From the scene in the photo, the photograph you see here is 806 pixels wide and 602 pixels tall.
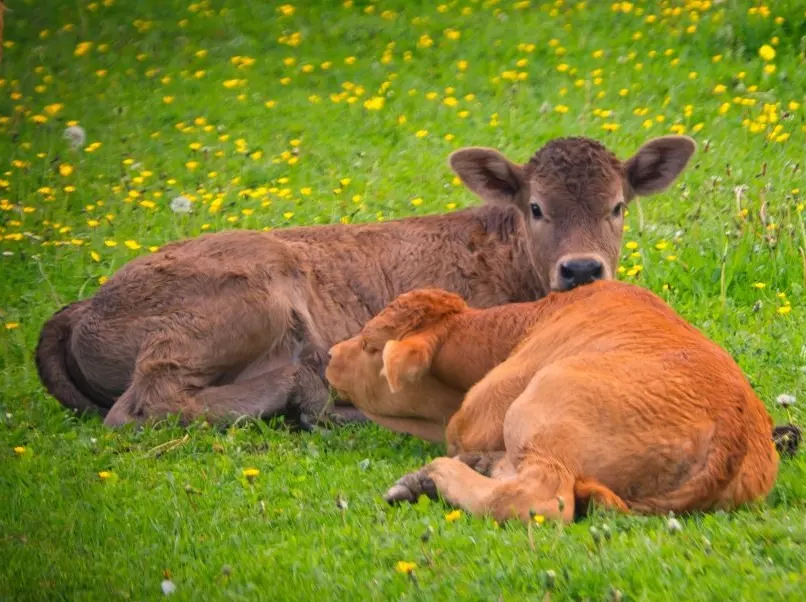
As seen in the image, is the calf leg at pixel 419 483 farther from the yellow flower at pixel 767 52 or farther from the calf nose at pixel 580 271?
the yellow flower at pixel 767 52

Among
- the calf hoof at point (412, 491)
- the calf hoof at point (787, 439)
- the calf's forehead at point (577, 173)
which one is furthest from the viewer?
the calf's forehead at point (577, 173)

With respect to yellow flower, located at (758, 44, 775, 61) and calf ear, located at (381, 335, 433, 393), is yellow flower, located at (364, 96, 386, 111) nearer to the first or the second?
yellow flower, located at (758, 44, 775, 61)

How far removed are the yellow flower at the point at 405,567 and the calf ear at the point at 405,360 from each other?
1.58 m

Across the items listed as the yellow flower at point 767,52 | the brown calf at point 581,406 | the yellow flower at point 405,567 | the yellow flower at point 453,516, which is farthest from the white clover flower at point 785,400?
the yellow flower at point 767,52

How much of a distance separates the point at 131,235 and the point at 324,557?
26.0 ft

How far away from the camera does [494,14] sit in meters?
19.5

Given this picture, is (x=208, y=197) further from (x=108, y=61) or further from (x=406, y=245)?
(x=108, y=61)

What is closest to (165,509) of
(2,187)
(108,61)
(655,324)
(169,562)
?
(169,562)

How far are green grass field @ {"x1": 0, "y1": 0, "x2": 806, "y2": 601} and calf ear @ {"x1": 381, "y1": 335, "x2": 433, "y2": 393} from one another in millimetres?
487

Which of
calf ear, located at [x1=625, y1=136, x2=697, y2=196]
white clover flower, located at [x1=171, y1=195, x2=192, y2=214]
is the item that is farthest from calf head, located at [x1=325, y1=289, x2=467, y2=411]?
white clover flower, located at [x1=171, y1=195, x2=192, y2=214]

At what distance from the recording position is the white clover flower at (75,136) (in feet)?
52.4

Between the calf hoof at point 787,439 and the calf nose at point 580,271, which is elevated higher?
the calf hoof at point 787,439

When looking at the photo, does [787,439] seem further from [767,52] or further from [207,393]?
[767,52]

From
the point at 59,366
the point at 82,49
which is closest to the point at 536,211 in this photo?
the point at 59,366
